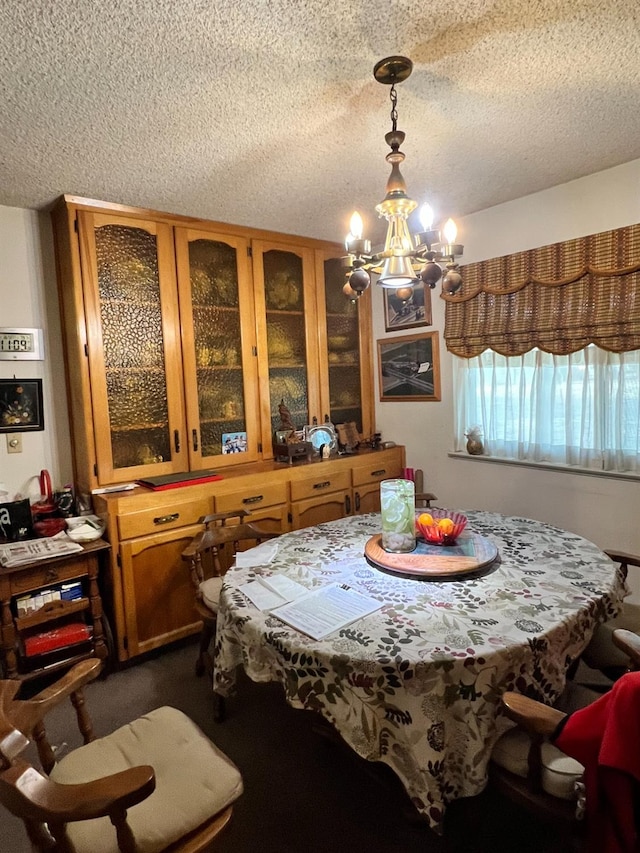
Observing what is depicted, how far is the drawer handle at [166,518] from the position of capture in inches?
99.7

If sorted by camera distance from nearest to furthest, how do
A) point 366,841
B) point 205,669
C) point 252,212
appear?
point 366,841
point 205,669
point 252,212

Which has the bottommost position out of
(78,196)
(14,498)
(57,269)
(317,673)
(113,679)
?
(113,679)

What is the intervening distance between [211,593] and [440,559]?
1.07m

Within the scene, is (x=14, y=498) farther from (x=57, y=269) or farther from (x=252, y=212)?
(x=252, y=212)

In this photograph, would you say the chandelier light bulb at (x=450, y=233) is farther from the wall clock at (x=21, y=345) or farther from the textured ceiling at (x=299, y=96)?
the wall clock at (x=21, y=345)

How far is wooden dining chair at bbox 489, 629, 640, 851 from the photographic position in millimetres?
1074

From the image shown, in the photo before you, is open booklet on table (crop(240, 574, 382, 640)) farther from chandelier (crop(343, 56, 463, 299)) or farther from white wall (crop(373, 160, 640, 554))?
white wall (crop(373, 160, 640, 554))

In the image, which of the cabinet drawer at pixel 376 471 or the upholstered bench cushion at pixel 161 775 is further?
the cabinet drawer at pixel 376 471

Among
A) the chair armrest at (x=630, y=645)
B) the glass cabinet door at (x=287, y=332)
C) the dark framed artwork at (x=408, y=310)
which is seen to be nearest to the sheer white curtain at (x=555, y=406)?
the dark framed artwork at (x=408, y=310)

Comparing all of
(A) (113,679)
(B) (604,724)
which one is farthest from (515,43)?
(A) (113,679)

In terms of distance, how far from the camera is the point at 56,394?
276 cm

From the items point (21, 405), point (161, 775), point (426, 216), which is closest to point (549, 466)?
point (426, 216)

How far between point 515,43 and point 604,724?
6.10 ft

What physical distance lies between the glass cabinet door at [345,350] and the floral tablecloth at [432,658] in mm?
2159
